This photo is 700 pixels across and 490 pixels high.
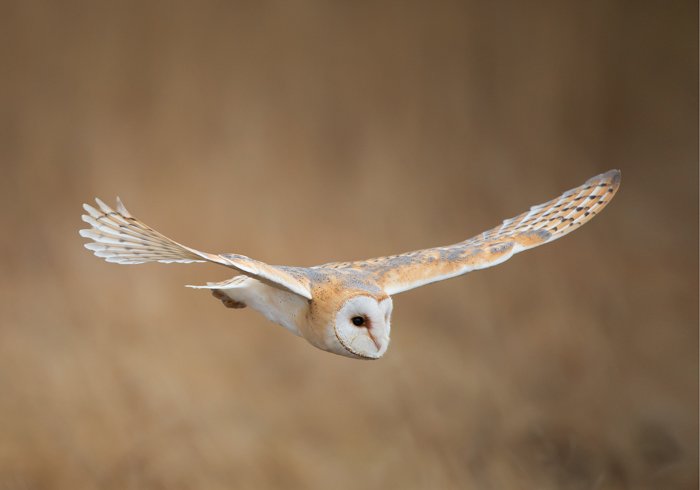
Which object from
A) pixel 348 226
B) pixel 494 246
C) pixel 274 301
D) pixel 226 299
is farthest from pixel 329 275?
pixel 348 226

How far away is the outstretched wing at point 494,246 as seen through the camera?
215 cm

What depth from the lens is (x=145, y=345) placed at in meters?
4.00

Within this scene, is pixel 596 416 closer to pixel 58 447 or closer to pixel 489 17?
pixel 489 17

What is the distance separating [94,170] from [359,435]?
1284 millimetres

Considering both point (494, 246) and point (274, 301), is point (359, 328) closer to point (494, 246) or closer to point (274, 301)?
point (274, 301)

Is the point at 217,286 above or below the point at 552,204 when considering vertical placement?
below

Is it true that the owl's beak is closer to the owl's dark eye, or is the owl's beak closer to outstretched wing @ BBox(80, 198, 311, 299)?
the owl's dark eye

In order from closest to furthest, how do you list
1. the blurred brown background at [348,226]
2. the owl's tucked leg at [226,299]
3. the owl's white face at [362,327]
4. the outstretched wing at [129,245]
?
the outstretched wing at [129,245], the owl's white face at [362,327], the owl's tucked leg at [226,299], the blurred brown background at [348,226]

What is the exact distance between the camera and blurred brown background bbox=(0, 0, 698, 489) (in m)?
3.93

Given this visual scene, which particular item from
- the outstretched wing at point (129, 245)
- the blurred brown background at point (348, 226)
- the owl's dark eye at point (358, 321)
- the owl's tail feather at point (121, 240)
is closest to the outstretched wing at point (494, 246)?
the owl's dark eye at point (358, 321)

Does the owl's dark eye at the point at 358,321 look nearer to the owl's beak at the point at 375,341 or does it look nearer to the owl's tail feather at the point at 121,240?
the owl's beak at the point at 375,341

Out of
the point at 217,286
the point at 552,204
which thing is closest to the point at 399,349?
the point at 552,204

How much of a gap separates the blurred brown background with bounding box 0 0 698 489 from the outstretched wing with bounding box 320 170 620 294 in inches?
66.4

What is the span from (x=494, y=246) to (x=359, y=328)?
390mm
